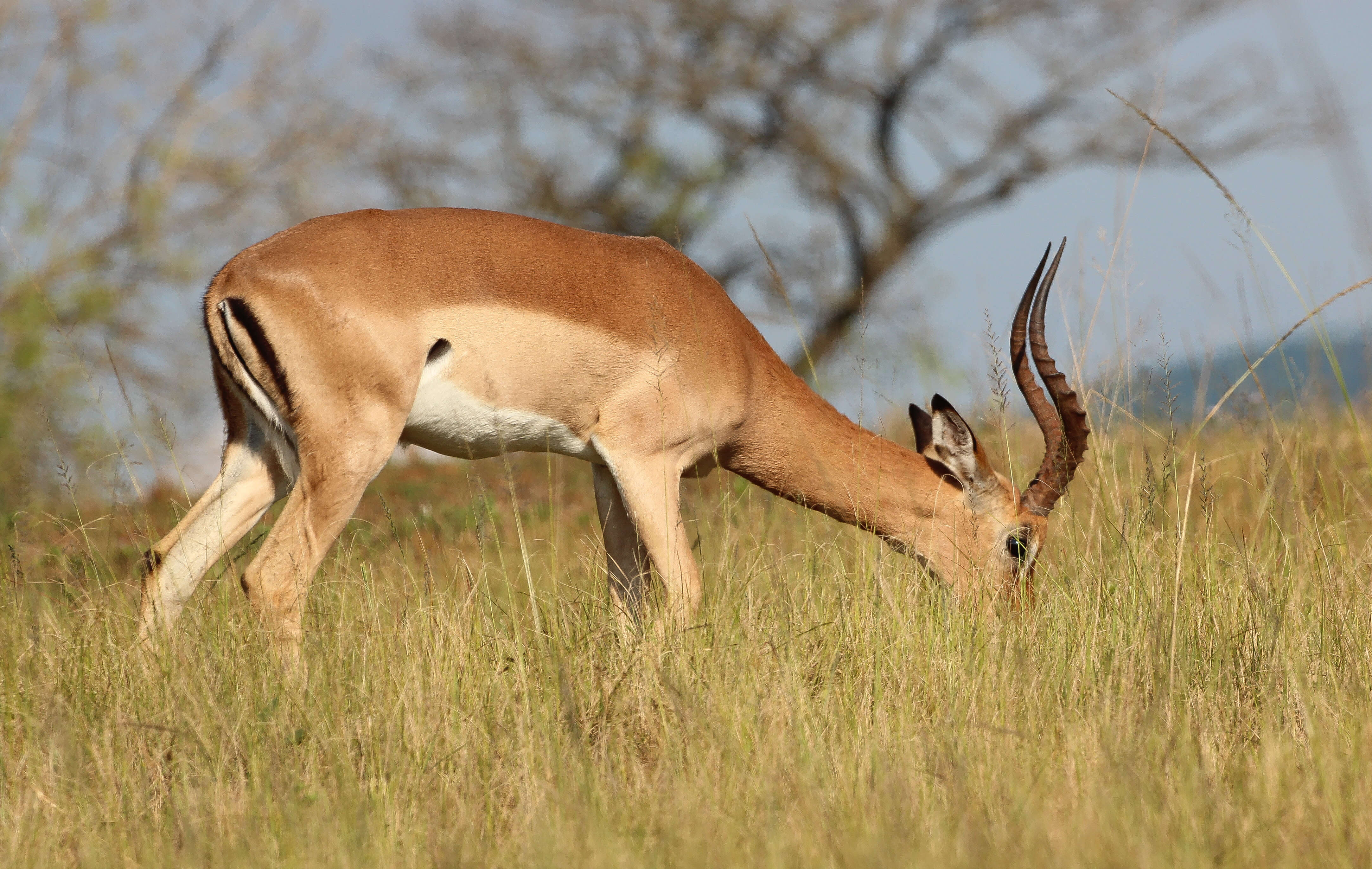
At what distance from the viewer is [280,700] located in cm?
292

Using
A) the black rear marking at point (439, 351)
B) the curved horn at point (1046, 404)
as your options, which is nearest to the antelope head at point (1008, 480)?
the curved horn at point (1046, 404)

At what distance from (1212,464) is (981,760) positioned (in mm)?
4793

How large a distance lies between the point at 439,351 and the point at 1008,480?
2292mm

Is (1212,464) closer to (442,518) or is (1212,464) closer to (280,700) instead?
(442,518)

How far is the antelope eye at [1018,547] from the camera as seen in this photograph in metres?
4.42

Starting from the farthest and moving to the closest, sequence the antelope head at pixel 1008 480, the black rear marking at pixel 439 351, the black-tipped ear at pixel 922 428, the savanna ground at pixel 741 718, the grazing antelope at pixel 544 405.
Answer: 1. the black-tipped ear at pixel 922 428
2. the antelope head at pixel 1008 480
3. the black rear marking at pixel 439 351
4. the grazing antelope at pixel 544 405
5. the savanna ground at pixel 741 718

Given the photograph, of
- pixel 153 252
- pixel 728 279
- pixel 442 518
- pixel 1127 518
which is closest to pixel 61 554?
pixel 442 518

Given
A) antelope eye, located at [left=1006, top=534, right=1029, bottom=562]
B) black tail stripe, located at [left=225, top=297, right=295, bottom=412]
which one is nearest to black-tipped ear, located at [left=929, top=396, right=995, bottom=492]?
antelope eye, located at [left=1006, top=534, right=1029, bottom=562]

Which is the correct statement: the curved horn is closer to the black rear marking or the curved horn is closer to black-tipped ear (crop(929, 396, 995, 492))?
black-tipped ear (crop(929, 396, 995, 492))

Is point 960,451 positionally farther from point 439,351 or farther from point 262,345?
point 262,345

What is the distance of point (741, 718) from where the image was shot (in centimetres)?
279

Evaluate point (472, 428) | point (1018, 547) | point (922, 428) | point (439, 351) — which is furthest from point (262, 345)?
point (1018, 547)

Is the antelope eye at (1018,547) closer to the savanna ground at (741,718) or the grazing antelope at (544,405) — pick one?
the grazing antelope at (544,405)

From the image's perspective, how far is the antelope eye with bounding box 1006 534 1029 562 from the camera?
14.5ft
